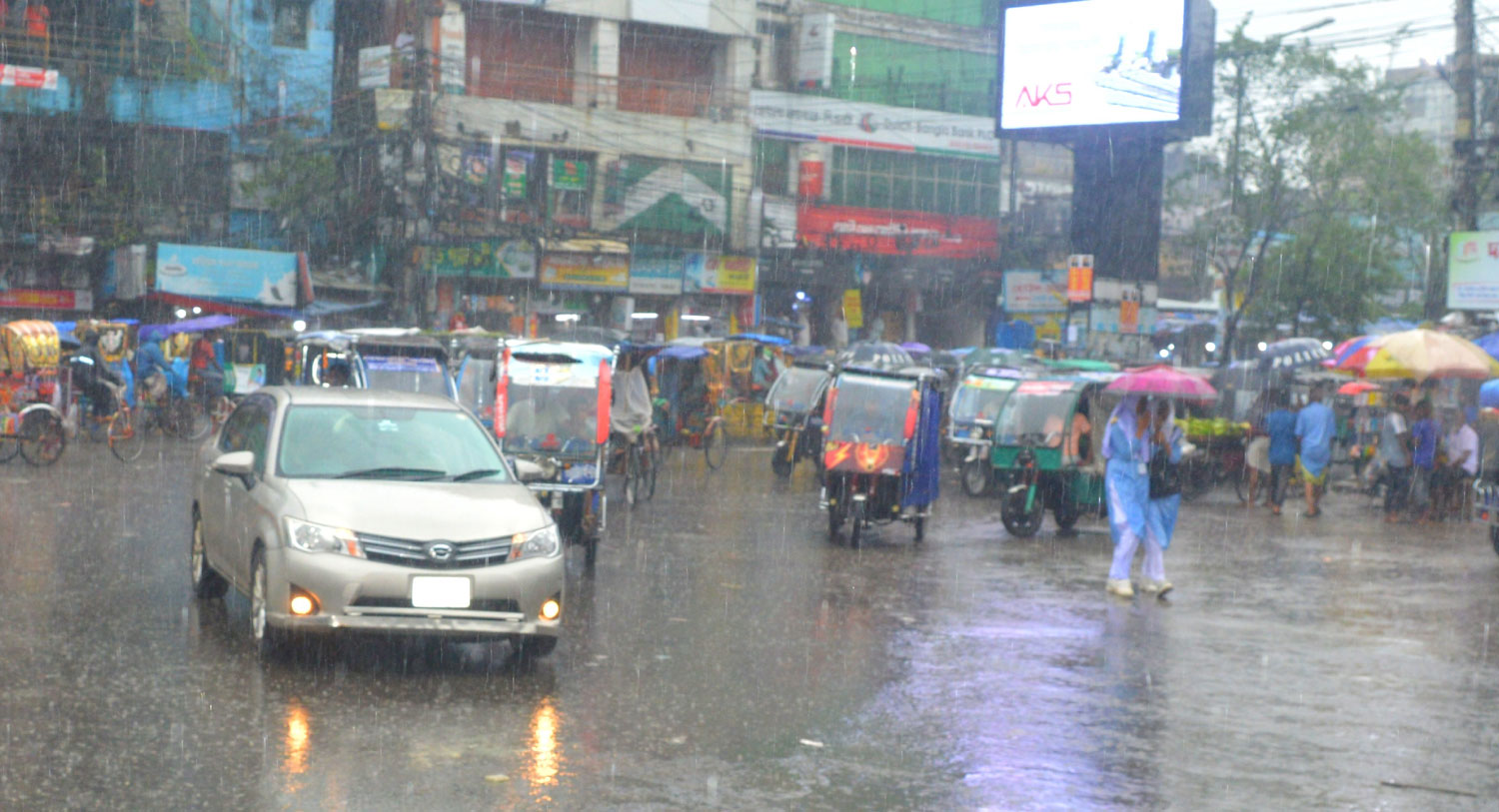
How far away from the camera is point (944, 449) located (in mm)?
29047

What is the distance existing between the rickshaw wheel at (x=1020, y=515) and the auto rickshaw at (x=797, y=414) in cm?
464

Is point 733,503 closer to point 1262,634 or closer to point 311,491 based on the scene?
point 1262,634

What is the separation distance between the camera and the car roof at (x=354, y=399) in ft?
31.7

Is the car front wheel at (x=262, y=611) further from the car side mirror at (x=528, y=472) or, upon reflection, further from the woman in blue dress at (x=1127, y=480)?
the woman in blue dress at (x=1127, y=480)

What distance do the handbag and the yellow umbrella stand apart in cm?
960

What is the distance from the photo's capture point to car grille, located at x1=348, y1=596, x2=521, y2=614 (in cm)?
815

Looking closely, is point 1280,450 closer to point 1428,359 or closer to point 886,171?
point 1428,359

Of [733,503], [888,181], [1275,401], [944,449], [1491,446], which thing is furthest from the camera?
[888,181]

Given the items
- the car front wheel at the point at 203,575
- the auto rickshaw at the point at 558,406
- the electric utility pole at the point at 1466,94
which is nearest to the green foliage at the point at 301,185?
the electric utility pole at the point at 1466,94

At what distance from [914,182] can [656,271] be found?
9.80 metres

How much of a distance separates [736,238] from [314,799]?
129ft

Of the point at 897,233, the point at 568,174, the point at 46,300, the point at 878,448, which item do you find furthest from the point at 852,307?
the point at 878,448

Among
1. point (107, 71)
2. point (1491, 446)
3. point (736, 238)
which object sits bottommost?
point (1491, 446)

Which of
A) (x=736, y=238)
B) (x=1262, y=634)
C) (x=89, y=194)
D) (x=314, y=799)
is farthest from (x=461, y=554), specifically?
(x=736, y=238)
